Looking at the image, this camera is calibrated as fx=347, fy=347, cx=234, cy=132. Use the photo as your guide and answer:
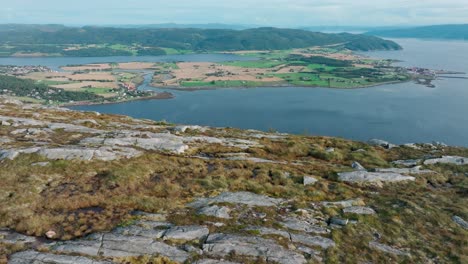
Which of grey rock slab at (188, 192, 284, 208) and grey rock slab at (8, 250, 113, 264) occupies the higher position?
grey rock slab at (188, 192, 284, 208)

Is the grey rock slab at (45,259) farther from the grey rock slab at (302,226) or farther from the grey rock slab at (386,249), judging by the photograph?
the grey rock slab at (386,249)

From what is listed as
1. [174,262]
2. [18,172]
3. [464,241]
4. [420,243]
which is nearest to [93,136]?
[18,172]

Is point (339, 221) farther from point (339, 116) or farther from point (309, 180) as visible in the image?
point (339, 116)

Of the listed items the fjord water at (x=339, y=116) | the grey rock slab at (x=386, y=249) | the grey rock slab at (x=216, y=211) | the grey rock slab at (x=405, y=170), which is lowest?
the fjord water at (x=339, y=116)

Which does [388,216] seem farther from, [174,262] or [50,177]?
[50,177]

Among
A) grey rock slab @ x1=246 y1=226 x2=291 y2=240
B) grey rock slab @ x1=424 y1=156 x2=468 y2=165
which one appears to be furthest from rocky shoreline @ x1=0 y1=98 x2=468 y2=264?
grey rock slab @ x1=424 y1=156 x2=468 y2=165

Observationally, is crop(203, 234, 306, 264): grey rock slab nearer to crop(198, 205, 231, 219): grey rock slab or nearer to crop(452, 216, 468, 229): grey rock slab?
crop(198, 205, 231, 219): grey rock slab

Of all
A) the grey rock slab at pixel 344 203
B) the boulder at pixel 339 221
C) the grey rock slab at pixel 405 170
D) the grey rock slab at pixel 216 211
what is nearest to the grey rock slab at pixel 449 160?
the grey rock slab at pixel 405 170
